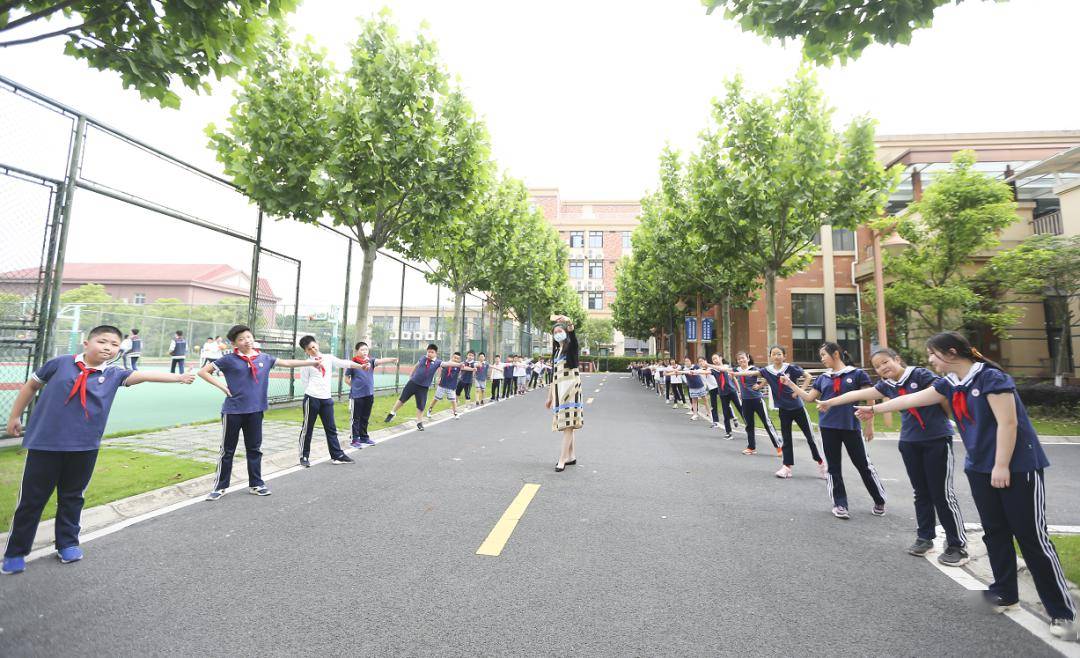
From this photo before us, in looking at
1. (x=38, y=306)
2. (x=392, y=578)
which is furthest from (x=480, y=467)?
(x=38, y=306)

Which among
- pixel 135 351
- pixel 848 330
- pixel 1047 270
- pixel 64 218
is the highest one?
pixel 1047 270

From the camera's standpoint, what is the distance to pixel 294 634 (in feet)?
9.18

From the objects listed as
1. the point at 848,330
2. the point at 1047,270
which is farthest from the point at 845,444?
the point at 848,330

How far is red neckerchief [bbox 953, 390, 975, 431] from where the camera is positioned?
350 centimetres

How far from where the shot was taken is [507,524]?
4820mm

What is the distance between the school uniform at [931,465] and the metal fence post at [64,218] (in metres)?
10.5

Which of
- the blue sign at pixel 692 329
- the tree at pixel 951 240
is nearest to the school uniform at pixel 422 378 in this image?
the tree at pixel 951 240

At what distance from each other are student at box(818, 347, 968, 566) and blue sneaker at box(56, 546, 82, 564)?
254 inches

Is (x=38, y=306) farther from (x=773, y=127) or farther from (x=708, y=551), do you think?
(x=773, y=127)

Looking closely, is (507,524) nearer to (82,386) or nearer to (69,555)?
(69,555)

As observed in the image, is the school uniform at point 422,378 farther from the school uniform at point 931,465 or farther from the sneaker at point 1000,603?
the sneaker at point 1000,603

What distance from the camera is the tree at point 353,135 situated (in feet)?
36.3

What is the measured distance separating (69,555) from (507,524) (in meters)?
3.37

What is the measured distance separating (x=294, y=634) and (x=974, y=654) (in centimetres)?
374
